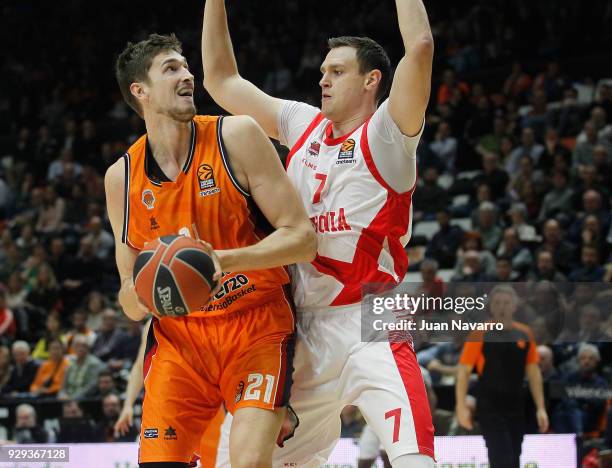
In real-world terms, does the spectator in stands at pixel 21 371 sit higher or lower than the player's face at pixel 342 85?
lower

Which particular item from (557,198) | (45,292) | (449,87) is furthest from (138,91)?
(449,87)

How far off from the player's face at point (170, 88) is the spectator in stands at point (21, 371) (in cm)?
787

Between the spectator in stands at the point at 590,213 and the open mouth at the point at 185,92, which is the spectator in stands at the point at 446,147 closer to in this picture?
the spectator in stands at the point at 590,213

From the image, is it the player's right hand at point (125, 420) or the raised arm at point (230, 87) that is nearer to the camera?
the raised arm at point (230, 87)

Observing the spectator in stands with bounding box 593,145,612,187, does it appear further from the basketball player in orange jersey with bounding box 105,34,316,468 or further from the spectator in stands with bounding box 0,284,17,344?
the basketball player in orange jersey with bounding box 105,34,316,468

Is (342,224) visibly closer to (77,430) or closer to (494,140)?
(77,430)

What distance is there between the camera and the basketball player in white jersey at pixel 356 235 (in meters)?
4.39

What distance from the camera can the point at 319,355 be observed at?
457 centimetres

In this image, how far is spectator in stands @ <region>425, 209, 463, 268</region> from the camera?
11.9m

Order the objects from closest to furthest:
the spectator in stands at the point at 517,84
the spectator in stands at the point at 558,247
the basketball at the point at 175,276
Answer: the basketball at the point at 175,276 < the spectator in stands at the point at 558,247 < the spectator in stands at the point at 517,84

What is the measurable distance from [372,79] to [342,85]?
0.55ft

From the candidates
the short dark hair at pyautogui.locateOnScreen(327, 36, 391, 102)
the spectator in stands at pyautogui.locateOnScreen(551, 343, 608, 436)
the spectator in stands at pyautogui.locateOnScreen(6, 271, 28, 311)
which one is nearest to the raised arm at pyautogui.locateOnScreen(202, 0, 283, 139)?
the short dark hair at pyautogui.locateOnScreen(327, 36, 391, 102)


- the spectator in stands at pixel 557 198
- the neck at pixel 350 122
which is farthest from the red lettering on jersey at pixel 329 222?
the spectator in stands at pixel 557 198

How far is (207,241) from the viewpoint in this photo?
4301 mm
